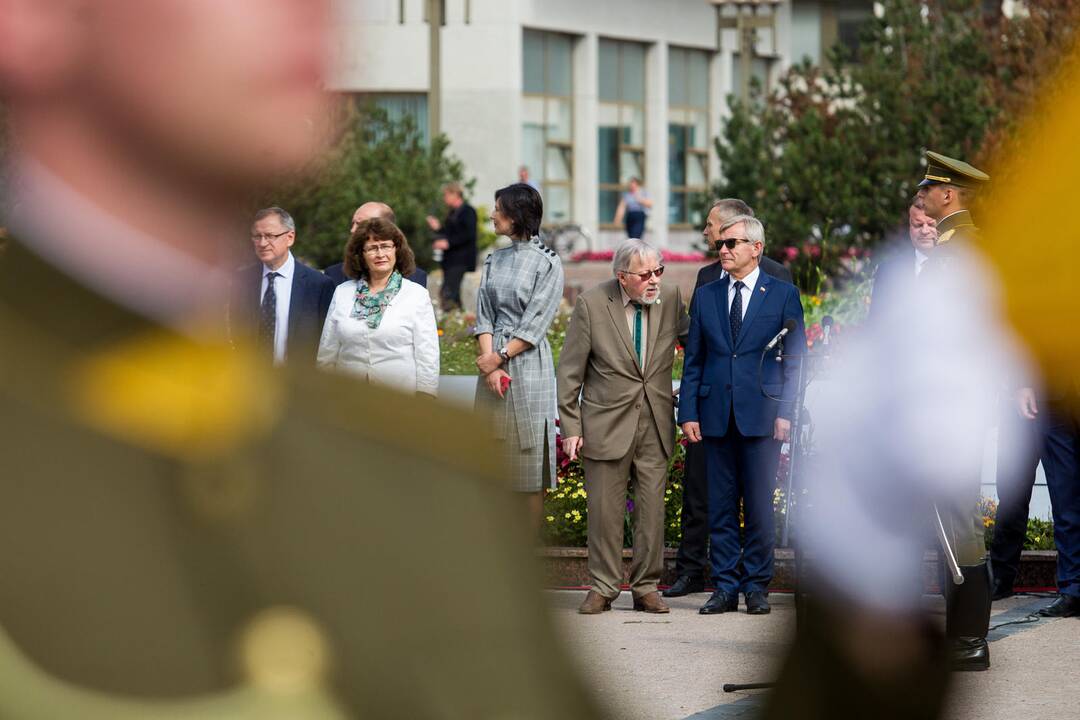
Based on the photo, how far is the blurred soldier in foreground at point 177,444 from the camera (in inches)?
26.9

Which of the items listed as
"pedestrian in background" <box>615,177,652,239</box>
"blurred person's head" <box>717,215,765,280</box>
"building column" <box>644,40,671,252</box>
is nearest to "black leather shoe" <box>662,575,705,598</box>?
"blurred person's head" <box>717,215,765,280</box>

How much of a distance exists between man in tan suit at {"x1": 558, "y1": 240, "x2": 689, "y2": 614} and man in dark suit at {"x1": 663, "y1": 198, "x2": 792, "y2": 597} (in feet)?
1.01

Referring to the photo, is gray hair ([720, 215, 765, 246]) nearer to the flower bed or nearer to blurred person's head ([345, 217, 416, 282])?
the flower bed

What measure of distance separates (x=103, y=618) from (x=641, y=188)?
46303 millimetres

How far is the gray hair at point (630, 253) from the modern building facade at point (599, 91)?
2796 centimetres

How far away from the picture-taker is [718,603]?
27.8ft

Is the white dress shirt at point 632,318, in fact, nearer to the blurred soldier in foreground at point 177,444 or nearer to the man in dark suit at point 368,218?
the man in dark suit at point 368,218

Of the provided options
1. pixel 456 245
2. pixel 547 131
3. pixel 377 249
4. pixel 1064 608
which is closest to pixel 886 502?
pixel 377 249

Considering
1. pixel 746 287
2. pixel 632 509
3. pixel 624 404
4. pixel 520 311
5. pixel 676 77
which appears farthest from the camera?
pixel 676 77

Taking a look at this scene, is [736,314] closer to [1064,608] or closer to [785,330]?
[1064,608]

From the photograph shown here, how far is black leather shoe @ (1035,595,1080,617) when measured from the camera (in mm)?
8148

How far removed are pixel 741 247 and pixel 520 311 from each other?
1205 mm

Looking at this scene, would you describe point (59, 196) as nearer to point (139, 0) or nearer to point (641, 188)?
point (139, 0)

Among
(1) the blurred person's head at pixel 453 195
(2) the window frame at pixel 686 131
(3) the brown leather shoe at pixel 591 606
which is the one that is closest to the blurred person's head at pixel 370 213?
(3) the brown leather shoe at pixel 591 606
